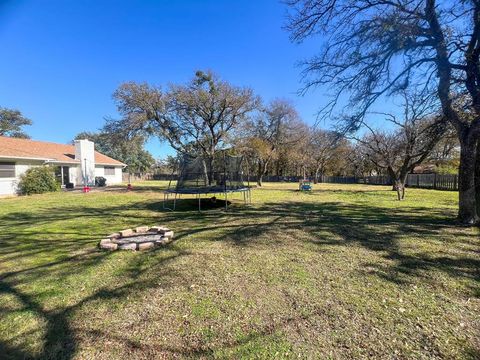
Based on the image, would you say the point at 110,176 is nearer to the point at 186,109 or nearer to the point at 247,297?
the point at 186,109

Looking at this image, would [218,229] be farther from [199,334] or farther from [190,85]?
[190,85]

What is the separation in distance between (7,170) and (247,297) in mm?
17868

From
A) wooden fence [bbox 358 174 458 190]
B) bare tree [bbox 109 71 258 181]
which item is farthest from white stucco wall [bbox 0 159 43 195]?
wooden fence [bbox 358 174 458 190]

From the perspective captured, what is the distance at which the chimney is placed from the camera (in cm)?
2262

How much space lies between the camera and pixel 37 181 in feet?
49.5

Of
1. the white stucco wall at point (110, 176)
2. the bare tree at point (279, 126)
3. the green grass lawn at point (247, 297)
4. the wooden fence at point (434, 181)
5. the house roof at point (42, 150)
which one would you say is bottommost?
the green grass lawn at point (247, 297)

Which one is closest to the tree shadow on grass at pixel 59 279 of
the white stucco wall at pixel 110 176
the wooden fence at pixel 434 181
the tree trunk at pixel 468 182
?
the tree trunk at pixel 468 182

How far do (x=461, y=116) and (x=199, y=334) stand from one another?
780cm

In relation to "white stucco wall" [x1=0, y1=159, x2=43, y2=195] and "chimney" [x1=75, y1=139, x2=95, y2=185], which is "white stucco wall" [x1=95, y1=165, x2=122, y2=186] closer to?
"chimney" [x1=75, y1=139, x2=95, y2=185]

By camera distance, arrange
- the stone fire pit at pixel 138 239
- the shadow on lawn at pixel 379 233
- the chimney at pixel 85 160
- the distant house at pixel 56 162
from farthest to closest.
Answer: the chimney at pixel 85 160 < the distant house at pixel 56 162 < the stone fire pit at pixel 138 239 < the shadow on lawn at pixel 379 233

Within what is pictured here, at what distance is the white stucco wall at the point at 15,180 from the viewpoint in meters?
13.9

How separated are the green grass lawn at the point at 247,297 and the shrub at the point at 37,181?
12529mm

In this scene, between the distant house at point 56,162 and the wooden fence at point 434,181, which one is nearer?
the distant house at point 56,162

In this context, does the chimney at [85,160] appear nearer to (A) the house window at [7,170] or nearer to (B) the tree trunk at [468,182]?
(A) the house window at [7,170]
